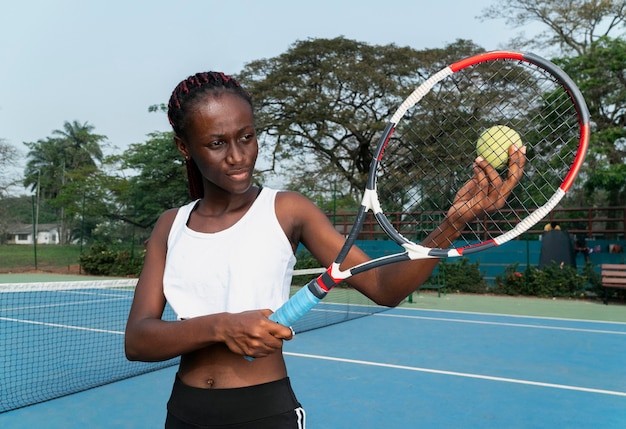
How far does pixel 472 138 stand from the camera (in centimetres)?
238

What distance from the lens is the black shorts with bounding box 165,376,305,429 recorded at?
145 centimetres

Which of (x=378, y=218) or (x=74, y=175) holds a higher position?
(x=74, y=175)

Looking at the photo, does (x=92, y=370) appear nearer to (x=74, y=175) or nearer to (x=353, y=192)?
(x=353, y=192)

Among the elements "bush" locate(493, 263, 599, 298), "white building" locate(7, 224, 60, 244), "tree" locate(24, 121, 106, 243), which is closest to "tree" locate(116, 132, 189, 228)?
"white building" locate(7, 224, 60, 244)

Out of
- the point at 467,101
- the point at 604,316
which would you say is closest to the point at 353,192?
the point at 604,316

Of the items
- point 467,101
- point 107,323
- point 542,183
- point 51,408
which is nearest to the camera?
point 542,183

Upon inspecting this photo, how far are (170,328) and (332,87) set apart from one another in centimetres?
2203

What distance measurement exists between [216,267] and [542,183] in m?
1.58

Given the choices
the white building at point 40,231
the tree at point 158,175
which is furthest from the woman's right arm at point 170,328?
the white building at point 40,231

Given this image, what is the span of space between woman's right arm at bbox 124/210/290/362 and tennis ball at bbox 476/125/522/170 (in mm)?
806

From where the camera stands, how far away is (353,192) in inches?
926

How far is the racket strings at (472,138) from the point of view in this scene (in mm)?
2105

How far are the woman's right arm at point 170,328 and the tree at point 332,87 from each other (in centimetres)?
2073

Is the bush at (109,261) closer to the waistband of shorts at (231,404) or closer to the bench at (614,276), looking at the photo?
the bench at (614,276)
